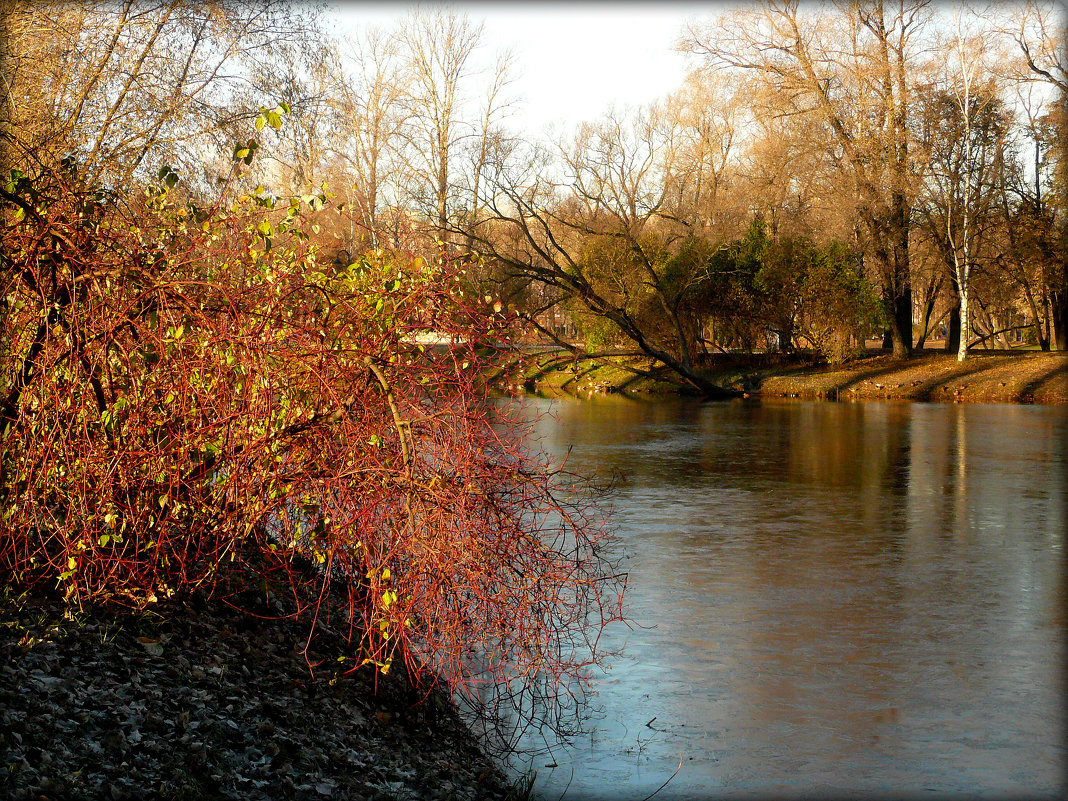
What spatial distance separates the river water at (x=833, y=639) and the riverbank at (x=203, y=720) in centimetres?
75

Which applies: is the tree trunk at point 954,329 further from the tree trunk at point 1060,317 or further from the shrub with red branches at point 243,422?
the shrub with red branches at point 243,422

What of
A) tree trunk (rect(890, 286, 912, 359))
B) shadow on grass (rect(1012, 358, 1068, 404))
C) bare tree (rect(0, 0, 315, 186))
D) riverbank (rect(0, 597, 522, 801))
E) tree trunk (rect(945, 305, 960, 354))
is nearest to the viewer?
riverbank (rect(0, 597, 522, 801))

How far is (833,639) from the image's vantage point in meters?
7.07

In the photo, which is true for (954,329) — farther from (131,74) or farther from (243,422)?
(243,422)

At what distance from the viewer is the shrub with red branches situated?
17.4ft

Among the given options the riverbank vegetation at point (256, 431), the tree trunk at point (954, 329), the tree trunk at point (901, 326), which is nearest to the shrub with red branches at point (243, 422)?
the riverbank vegetation at point (256, 431)

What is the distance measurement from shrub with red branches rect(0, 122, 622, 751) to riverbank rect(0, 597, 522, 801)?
11.5 inches

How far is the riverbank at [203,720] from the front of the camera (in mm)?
4191

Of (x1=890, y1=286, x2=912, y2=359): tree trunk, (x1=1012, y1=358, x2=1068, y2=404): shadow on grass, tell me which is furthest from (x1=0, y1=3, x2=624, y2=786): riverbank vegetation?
(x1=890, y1=286, x2=912, y2=359): tree trunk

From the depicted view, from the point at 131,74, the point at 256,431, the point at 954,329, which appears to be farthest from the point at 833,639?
the point at 954,329

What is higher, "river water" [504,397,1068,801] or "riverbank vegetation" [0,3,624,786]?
"riverbank vegetation" [0,3,624,786]

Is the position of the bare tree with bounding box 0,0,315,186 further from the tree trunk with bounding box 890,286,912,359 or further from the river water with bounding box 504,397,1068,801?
the tree trunk with bounding box 890,286,912,359

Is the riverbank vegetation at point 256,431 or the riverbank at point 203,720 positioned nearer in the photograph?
the riverbank at point 203,720

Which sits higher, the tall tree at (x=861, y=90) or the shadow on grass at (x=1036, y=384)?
the tall tree at (x=861, y=90)
